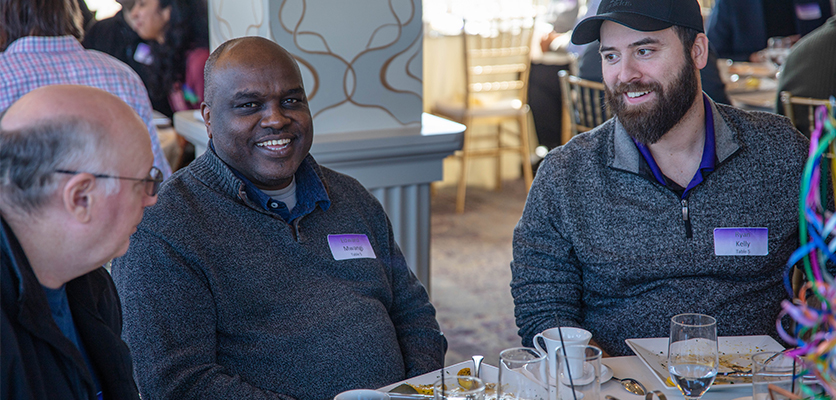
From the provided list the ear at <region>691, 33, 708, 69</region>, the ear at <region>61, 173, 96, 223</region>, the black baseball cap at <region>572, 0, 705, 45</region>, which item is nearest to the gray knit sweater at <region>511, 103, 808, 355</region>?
the ear at <region>691, 33, 708, 69</region>

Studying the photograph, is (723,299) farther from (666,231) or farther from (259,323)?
(259,323)

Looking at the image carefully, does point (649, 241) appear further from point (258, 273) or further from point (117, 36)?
point (117, 36)

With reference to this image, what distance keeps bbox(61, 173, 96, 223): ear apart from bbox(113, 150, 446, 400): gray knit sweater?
402 millimetres

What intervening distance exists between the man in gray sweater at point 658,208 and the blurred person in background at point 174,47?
3.45m

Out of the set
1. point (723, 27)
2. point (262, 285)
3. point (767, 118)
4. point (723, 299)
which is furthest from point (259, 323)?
point (723, 27)

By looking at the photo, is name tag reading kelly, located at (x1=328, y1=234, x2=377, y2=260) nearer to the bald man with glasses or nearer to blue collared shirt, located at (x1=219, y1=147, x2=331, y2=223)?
blue collared shirt, located at (x1=219, y1=147, x2=331, y2=223)

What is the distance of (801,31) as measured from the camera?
15.8ft

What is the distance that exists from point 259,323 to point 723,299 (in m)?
1.02

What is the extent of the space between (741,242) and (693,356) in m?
0.58

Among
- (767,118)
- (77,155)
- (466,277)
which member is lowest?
(466,277)

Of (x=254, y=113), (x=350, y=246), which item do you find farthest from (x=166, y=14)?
(x=350, y=246)

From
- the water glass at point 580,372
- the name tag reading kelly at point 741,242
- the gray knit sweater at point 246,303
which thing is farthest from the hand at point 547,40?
the water glass at point 580,372

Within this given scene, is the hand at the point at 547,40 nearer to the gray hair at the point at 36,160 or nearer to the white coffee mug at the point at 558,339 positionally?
the white coffee mug at the point at 558,339

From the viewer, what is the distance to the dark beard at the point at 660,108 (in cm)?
169
